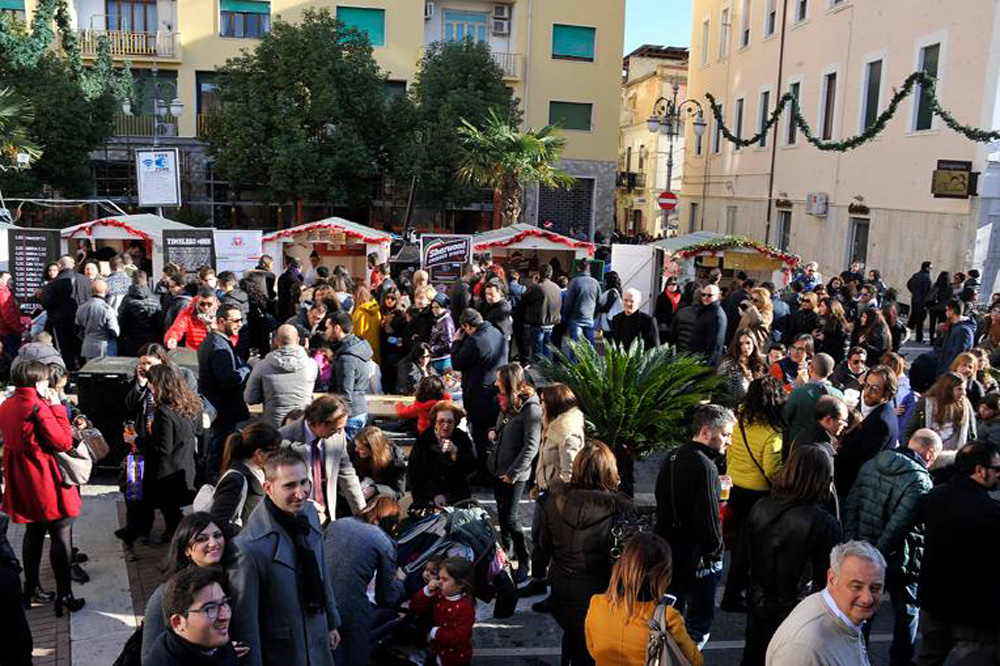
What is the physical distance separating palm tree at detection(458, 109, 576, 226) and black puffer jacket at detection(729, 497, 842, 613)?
19751mm

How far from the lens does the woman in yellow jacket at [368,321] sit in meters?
10.4

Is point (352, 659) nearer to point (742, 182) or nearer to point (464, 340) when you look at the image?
point (464, 340)

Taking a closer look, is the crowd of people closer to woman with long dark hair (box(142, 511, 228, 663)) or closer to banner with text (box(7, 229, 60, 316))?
woman with long dark hair (box(142, 511, 228, 663))

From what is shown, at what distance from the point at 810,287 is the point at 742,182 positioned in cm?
1583

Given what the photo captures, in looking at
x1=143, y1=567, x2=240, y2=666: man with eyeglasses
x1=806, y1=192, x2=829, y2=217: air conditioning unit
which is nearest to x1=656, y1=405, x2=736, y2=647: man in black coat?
x1=143, y1=567, x2=240, y2=666: man with eyeglasses

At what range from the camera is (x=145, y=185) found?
50.8ft

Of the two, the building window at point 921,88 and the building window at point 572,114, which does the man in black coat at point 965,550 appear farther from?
the building window at point 572,114

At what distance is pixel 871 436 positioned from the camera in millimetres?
5941

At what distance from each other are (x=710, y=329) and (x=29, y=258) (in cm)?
1018

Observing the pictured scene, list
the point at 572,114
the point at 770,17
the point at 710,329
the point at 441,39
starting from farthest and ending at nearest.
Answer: the point at 572,114 → the point at 441,39 → the point at 770,17 → the point at 710,329

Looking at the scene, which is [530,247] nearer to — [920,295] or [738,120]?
[920,295]

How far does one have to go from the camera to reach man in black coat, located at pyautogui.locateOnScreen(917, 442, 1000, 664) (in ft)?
15.0

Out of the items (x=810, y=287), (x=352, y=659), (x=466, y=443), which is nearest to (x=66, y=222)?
(x=810, y=287)

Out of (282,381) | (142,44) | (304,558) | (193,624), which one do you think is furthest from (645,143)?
(193,624)
